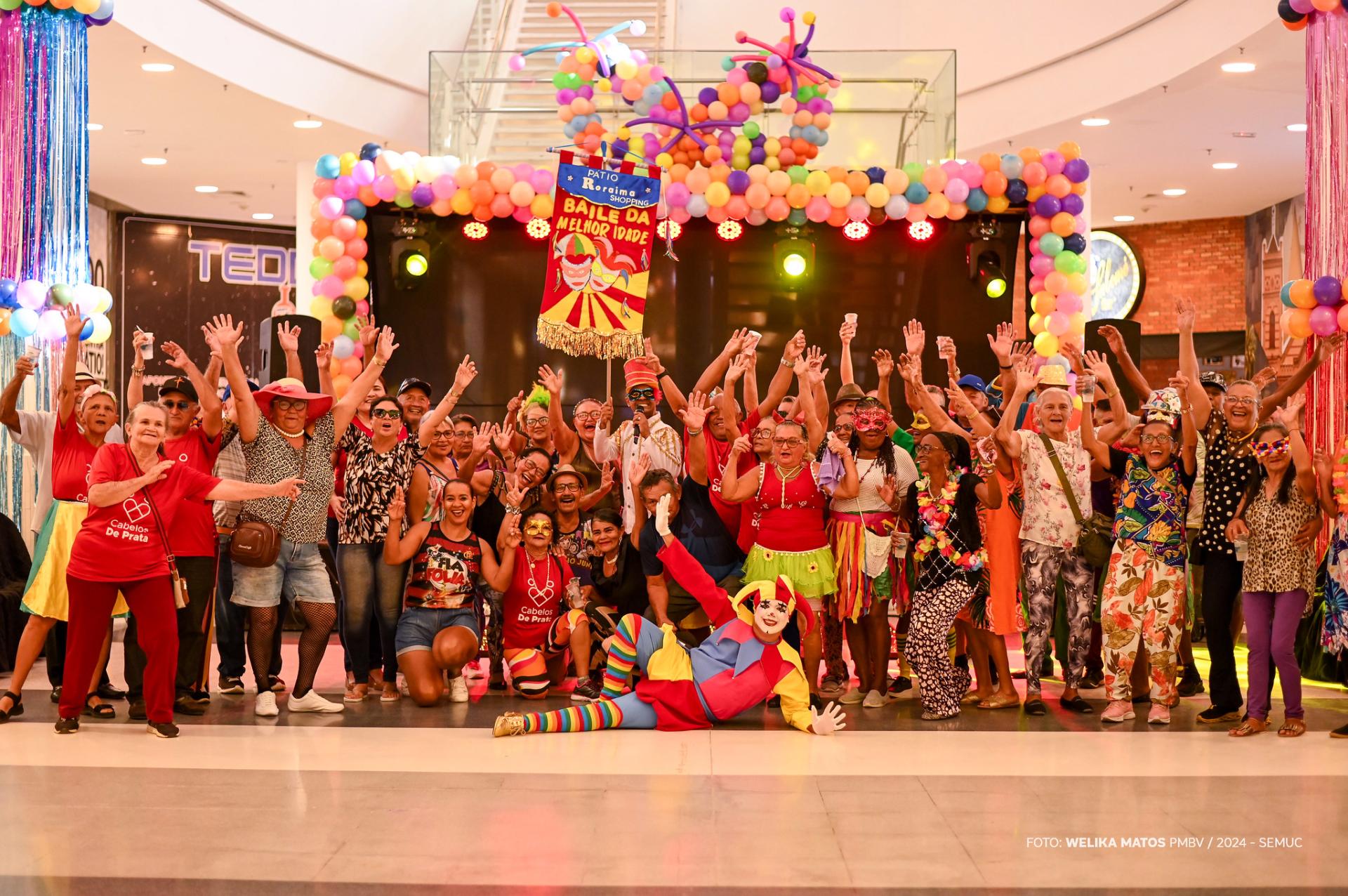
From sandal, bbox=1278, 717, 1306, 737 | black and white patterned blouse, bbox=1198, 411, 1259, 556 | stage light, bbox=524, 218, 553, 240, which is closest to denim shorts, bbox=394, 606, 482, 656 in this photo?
black and white patterned blouse, bbox=1198, 411, 1259, 556

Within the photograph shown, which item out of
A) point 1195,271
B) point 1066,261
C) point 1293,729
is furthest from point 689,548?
point 1195,271

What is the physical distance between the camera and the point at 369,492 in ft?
21.1

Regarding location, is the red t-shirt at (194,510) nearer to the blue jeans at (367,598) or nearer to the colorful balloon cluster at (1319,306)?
the blue jeans at (367,598)

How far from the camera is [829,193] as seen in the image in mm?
9461

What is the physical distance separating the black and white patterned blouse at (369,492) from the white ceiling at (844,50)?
477cm

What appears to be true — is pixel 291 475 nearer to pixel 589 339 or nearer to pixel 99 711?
pixel 99 711

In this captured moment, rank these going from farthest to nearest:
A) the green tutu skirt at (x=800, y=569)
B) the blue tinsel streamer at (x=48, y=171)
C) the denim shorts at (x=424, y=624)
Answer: the blue tinsel streamer at (x=48, y=171) < the denim shorts at (x=424, y=624) < the green tutu skirt at (x=800, y=569)

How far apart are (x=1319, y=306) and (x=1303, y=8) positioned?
1580 mm

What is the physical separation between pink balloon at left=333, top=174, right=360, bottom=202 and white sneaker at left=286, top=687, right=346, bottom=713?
4533 mm

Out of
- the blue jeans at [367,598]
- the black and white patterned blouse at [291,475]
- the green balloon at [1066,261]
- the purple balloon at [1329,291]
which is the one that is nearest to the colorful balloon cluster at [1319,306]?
the purple balloon at [1329,291]

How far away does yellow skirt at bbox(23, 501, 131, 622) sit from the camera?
6.05m

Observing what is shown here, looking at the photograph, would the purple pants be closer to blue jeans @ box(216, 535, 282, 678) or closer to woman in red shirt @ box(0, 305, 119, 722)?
blue jeans @ box(216, 535, 282, 678)

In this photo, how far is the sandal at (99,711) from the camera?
599 cm

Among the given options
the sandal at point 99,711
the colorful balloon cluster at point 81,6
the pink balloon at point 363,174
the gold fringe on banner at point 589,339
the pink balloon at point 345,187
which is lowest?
the sandal at point 99,711
